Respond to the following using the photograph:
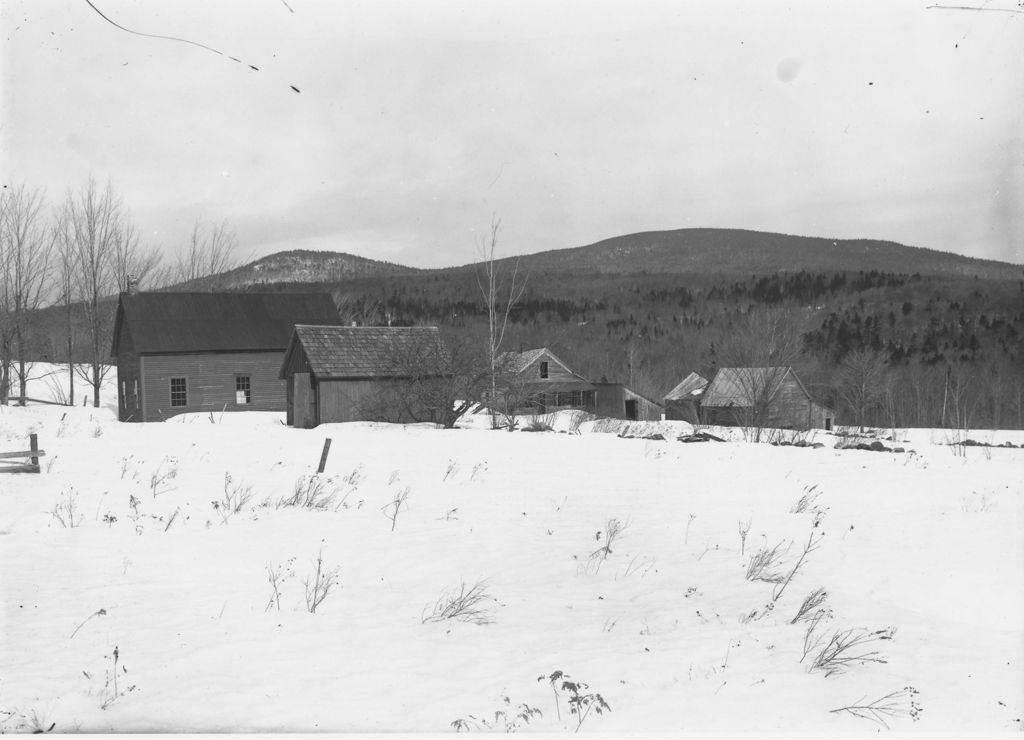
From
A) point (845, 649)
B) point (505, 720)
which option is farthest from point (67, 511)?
point (845, 649)

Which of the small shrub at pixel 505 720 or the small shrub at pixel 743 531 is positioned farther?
the small shrub at pixel 743 531

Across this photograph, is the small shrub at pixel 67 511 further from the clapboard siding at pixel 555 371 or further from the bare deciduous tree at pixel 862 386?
the bare deciduous tree at pixel 862 386

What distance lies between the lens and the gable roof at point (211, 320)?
1401 inches

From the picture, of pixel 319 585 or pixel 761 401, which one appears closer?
pixel 319 585

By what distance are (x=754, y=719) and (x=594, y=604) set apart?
2.38 metres

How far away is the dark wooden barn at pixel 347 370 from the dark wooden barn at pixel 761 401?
528 inches

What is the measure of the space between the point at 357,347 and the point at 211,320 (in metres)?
11.7

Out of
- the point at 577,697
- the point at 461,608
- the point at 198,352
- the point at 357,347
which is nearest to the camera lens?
the point at 577,697

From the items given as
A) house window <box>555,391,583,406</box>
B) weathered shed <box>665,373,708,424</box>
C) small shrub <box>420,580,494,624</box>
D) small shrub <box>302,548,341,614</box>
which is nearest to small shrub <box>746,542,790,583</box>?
small shrub <box>420,580,494,624</box>

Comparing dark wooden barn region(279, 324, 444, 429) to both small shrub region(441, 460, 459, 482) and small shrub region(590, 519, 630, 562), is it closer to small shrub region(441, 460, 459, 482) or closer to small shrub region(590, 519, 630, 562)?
small shrub region(441, 460, 459, 482)

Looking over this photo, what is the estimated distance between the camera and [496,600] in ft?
23.6

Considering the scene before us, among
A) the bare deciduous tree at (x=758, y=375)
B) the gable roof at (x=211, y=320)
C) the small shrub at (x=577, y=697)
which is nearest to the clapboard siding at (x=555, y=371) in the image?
the bare deciduous tree at (x=758, y=375)

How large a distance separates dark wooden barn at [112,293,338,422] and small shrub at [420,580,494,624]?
1222 inches

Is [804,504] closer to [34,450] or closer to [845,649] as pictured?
[845,649]
